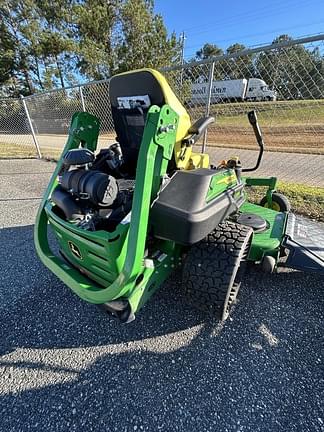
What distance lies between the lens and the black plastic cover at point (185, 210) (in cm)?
137

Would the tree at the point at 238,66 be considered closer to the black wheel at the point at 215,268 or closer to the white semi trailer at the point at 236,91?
the white semi trailer at the point at 236,91

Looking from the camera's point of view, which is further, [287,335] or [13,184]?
[13,184]

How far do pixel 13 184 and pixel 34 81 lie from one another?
21.8 metres

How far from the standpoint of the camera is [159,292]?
6.92ft

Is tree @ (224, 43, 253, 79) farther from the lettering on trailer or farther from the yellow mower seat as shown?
the yellow mower seat

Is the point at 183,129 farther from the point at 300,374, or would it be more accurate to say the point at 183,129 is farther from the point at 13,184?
the point at 13,184

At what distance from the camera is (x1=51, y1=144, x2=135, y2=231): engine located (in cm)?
160

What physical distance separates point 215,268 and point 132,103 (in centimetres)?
143

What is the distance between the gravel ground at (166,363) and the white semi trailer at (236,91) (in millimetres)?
2414

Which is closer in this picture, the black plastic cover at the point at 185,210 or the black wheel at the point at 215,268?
the black plastic cover at the point at 185,210

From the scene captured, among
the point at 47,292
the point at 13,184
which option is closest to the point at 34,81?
the point at 13,184

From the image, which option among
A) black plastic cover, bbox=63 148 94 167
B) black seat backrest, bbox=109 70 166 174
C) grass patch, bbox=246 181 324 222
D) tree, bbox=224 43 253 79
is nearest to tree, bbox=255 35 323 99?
tree, bbox=224 43 253 79

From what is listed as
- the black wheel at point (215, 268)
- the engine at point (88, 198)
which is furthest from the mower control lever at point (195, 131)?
the black wheel at point (215, 268)

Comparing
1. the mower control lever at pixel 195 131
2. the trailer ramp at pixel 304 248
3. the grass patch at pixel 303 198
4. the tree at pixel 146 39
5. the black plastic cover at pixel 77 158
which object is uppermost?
the tree at pixel 146 39
